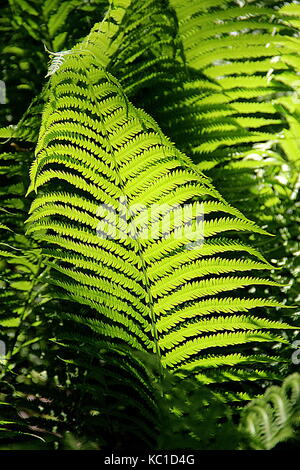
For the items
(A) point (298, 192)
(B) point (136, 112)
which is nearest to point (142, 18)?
(B) point (136, 112)

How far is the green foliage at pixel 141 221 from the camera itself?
938 millimetres

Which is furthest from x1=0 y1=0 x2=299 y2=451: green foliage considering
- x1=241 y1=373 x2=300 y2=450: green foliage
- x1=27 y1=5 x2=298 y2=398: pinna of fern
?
x1=241 y1=373 x2=300 y2=450: green foliage

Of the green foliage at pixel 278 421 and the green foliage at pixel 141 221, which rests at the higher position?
the green foliage at pixel 141 221

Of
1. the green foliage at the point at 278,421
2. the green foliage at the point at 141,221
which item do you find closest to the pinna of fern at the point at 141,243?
the green foliage at the point at 141,221

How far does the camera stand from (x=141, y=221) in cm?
97

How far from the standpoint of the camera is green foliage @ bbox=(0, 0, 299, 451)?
94 cm

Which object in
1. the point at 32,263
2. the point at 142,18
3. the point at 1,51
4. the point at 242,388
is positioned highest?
the point at 1,51

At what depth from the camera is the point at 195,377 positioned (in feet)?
3.09

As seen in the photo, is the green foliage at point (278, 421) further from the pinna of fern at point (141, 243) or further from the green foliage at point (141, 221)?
the pinna of fern at point (141, 243)

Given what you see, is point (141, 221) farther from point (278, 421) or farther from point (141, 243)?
point (278, 421)

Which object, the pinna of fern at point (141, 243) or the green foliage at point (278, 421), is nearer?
the green foliage at point (278, 421)

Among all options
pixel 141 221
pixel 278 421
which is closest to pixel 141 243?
pixel 141 221

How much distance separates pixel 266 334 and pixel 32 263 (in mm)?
664

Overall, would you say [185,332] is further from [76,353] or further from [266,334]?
[76,353]
